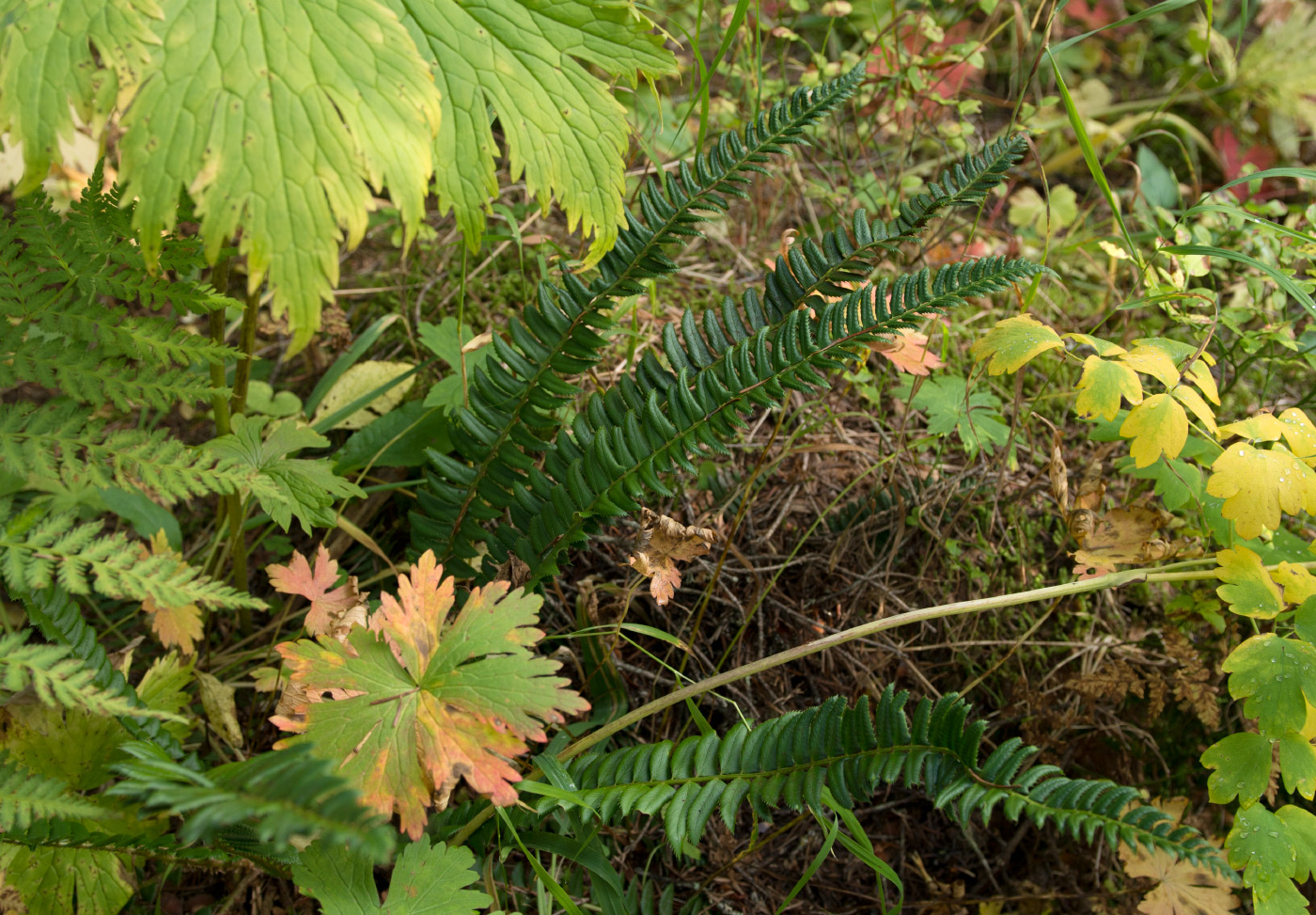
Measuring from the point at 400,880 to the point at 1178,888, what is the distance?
5.08 ft

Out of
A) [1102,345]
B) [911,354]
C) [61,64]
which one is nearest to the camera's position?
[61,64]

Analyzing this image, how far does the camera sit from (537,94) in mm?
1414

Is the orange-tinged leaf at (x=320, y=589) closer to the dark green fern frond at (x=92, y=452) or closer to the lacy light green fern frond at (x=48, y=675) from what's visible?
the dark green fern frond at (x=92, y=452)

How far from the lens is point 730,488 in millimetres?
2035

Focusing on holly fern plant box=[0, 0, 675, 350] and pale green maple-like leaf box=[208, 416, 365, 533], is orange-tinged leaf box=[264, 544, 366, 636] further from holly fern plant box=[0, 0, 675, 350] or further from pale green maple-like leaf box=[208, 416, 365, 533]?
holly fern plant box=[0, 0, 675, 350]

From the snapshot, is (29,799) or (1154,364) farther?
(1154,364)

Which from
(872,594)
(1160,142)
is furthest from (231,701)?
(1160,142)

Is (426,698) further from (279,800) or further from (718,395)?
(718,395)

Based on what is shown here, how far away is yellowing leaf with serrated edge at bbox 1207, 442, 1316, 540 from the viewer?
151 cm

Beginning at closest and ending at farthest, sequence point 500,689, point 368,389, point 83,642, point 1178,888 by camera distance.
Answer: point 500,689
point 83,642
point 1178,888
point 368,389

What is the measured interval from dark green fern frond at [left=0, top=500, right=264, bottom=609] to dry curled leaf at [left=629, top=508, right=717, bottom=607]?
2.12 ft

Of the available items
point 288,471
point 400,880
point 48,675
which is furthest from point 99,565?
point 400,880

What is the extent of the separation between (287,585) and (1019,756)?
1.27 m

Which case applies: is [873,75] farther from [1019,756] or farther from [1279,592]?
[1019,756]
